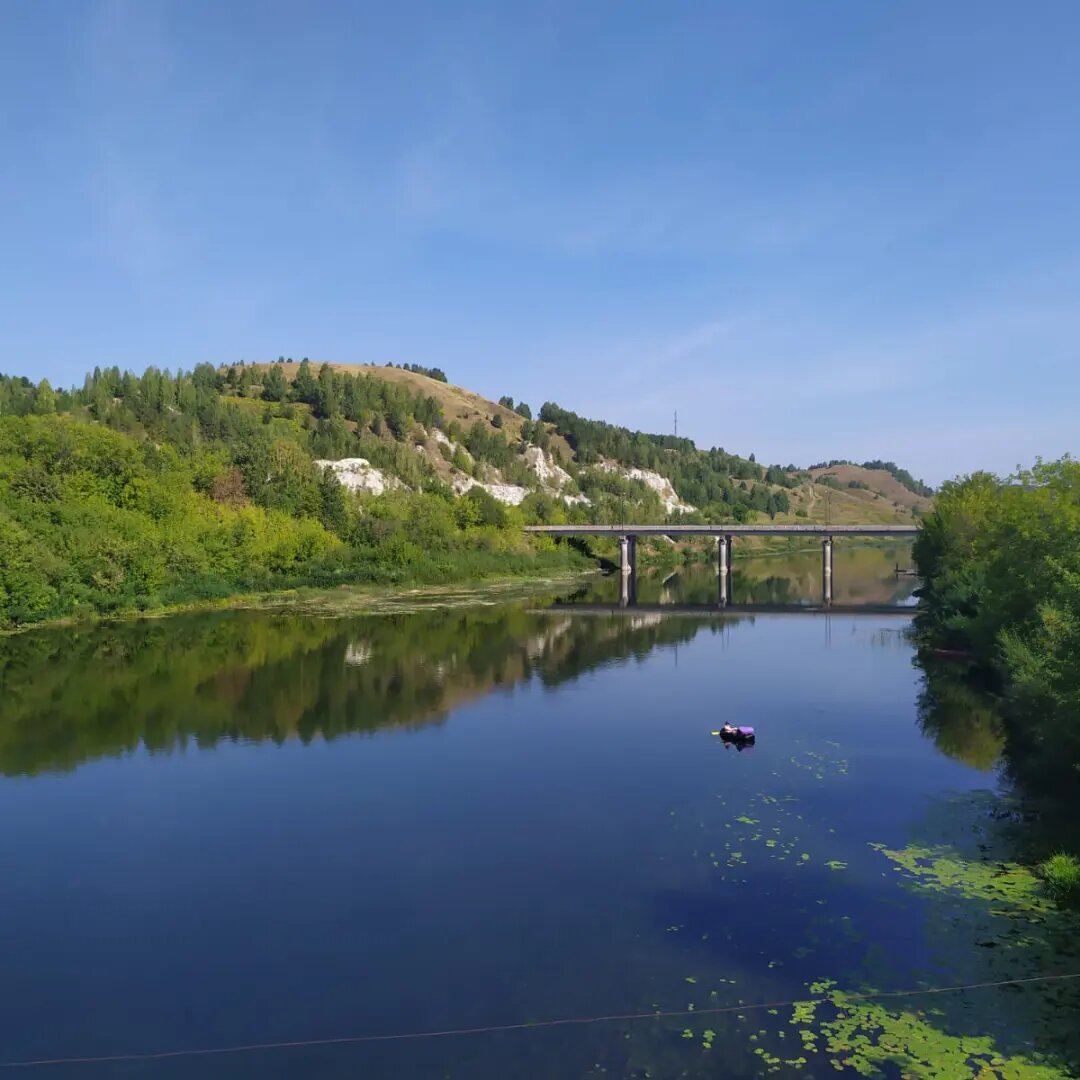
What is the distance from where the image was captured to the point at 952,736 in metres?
39.1

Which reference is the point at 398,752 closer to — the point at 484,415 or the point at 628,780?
the point at 628,780

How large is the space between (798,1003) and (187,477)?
9165cm

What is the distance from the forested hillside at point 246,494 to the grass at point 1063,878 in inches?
2505

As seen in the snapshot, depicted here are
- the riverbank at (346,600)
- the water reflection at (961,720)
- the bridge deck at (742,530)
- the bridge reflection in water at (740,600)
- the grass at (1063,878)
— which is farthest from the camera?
the bridge deck at (742,530)

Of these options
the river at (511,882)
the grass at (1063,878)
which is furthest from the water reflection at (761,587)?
the grass at (1063,878)

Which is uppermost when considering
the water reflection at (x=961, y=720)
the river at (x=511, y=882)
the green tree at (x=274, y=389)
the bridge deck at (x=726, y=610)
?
the green tree at (x=274, y=389)

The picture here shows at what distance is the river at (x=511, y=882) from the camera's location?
17.2 m

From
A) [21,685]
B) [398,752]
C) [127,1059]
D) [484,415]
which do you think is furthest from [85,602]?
[484,415]

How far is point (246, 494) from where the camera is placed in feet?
337

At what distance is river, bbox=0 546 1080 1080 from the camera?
17.2 m

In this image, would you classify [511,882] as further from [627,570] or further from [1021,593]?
[627,570]

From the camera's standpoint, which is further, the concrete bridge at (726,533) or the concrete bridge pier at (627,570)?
the concrete bridge at (726,533)

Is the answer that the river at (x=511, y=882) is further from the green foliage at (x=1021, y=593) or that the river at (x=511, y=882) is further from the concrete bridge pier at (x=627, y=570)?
the concrete bridge pier at (x=627, y=570)

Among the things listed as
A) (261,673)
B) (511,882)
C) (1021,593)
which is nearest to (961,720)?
(1021,593)
